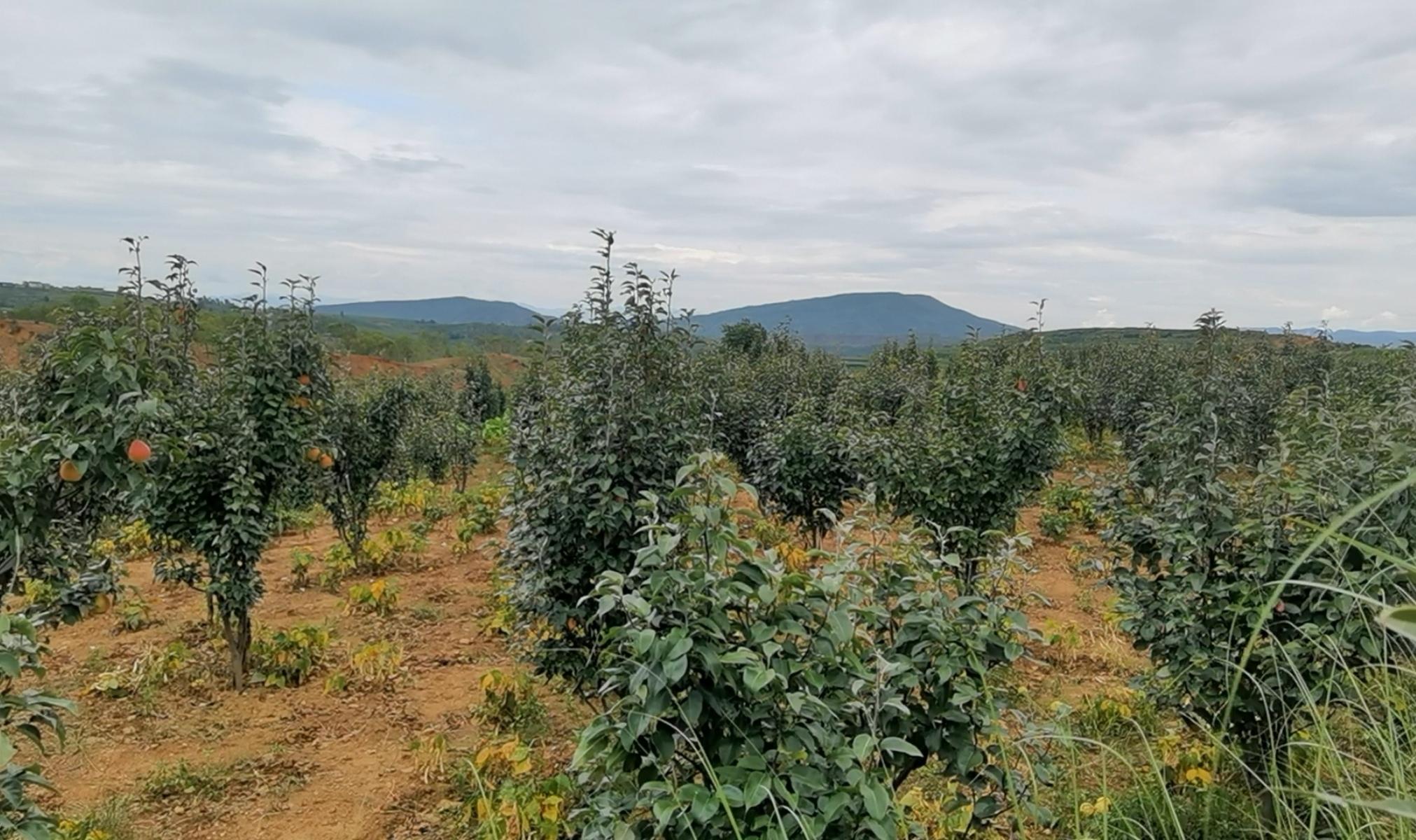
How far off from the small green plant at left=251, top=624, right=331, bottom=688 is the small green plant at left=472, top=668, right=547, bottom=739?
1.81 m

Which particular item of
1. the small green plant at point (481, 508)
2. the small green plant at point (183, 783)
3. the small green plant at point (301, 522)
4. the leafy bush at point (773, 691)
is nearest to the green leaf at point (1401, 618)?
the leafy bush at point (773, 691)

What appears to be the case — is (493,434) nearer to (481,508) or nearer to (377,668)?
(481,508)

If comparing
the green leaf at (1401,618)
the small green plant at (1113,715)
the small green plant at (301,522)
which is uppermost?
the green leaf at (1401,618)

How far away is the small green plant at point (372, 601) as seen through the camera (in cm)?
809

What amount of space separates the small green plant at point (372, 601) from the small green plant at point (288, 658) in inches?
50.1

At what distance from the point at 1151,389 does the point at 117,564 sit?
1726 cm

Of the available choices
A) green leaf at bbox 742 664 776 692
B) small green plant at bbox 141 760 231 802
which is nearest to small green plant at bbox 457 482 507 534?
small green plant at bbox 141 760 231 802

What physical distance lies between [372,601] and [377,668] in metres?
1.87

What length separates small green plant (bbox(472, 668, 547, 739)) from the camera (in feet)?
18.4

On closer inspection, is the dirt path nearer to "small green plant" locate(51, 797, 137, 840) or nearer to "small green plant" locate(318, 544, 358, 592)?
"small green plant" locate(51, 797, 137, 840)

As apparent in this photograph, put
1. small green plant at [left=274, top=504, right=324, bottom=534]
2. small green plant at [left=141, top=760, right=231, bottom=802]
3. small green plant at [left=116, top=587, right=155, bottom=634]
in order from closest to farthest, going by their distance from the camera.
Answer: small green plant at [left=141, top=760, right=231, bottom=802] < small green plant at [left=116, top=587, right=155, bottom=634] < small green plant at [left=274, top=504, right=324, bottom=534]

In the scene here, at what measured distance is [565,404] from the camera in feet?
14.3

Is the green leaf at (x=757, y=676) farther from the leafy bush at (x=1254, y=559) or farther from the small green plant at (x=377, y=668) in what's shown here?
the small green plant at (x=377, y=668)

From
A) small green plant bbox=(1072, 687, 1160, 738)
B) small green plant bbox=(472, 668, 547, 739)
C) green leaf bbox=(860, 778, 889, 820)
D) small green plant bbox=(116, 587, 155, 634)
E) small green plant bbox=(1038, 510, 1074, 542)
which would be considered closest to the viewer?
green leaf bbox=(860, 778, 889, 820)
